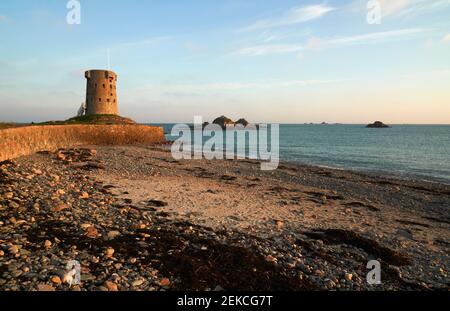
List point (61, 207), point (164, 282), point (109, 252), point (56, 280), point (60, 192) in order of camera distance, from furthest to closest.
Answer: point (60, 192)
point (61, 207)
point (109, 252)
point (164, 282)
point (56, 280)

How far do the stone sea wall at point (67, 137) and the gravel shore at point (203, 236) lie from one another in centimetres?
584

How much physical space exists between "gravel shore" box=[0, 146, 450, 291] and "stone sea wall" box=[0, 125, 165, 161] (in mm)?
5837

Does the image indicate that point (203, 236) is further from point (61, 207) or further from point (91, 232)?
point (61, 207)

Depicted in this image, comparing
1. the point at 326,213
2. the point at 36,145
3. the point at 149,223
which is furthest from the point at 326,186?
the point at 36,145

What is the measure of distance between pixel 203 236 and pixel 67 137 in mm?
30659

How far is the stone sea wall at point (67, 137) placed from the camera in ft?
70.5

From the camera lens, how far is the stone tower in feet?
194

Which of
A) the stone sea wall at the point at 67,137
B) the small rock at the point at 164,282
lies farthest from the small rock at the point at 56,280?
the stone sea wall at the point at 67,137

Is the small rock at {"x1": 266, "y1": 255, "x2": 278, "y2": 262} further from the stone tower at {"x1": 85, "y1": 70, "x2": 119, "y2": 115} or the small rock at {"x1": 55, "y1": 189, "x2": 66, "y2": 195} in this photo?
the stone tower at {"x1": 85, "y1": 70, "x2": 119, "y2": 115}

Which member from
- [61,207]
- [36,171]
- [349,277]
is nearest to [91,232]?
[61,207]

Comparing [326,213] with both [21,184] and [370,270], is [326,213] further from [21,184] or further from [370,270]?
[21,184]

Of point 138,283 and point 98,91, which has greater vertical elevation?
point 98,91

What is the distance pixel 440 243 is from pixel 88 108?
6162 centimetres

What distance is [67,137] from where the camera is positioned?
34.6 meters
